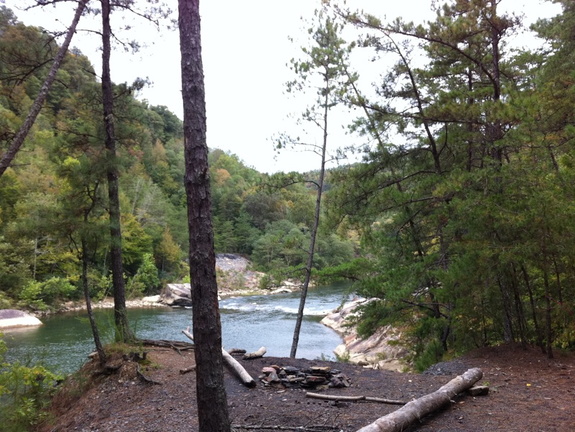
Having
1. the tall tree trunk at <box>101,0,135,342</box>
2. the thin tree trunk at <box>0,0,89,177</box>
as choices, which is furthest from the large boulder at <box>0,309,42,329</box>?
the thin tree trunk at <box>0,0,89,177</box>

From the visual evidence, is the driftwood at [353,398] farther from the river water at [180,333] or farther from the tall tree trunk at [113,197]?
the tall tree trunk at [113,197]

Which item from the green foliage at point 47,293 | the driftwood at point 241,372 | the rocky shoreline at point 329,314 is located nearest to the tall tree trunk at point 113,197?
the driftwood at point 241,372

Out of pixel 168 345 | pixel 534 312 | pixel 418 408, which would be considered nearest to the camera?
pixel 418 408

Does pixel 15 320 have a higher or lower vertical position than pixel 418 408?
lower

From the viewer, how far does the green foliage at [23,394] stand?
16.5 ft

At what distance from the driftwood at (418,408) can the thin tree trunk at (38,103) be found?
5.72 metres

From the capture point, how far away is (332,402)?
14.6 ft

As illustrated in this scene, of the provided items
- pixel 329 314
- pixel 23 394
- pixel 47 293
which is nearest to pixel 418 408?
pixel 23 394

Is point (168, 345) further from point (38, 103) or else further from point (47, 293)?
point (47, 293)

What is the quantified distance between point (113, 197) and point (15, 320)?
14.8 meters

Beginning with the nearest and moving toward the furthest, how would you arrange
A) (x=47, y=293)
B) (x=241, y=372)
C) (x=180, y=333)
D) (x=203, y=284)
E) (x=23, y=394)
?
(x=203, y=284)
(x=241, y=372)
(x=23, y=394)
(x=180, y=333)
(x=47, y=293)

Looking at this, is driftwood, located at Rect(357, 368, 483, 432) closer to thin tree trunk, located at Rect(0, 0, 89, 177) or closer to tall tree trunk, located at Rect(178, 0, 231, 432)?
tall tree trunk, located at Rect(178, 0, 231, 432)

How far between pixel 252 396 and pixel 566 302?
4.33 metres

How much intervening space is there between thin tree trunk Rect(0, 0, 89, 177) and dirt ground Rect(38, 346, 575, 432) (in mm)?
3428
